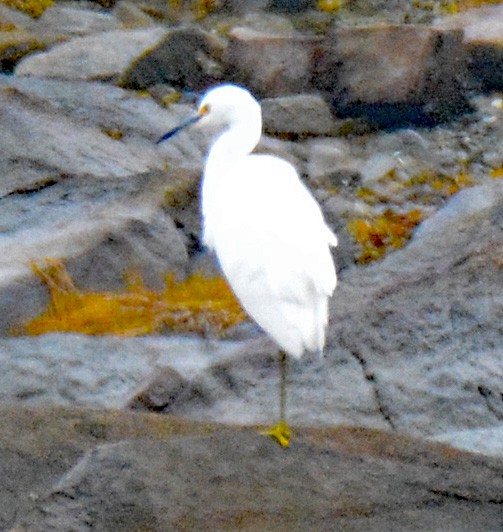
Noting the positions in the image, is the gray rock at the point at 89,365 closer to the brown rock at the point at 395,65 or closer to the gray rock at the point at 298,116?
the gray rock at the point at 298,116

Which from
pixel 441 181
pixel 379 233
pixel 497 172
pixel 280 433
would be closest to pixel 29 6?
pixel 441 181

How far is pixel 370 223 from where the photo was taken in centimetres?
841

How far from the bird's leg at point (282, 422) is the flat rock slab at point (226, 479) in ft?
0.15

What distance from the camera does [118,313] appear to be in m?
6.61

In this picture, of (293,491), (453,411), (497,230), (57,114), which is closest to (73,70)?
(57,114)

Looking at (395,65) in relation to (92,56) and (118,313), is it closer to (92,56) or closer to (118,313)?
(92,56)

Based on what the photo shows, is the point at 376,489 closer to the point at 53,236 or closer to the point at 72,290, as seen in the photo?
the point at 72,290

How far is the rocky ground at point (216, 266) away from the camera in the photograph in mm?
4051

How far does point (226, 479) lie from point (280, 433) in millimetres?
418

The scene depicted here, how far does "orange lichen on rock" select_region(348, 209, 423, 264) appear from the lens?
26.1ft

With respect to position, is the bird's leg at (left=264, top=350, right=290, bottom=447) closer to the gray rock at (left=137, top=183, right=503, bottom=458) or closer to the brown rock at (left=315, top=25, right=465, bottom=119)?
the gray rock at (left=137, top=183, right=503, bottom=458)

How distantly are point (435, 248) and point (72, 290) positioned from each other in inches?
72.8

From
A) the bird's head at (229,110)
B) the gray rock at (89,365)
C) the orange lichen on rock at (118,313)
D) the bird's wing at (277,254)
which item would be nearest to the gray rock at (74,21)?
the orange lichen on rock at (118,313)

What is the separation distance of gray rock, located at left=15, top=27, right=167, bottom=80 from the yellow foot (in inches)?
268
